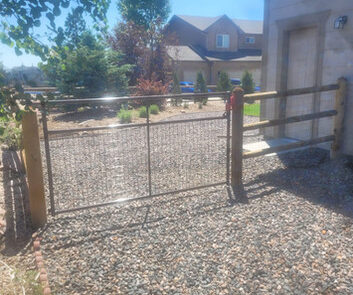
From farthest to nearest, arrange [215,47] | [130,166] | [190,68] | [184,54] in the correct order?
1. [215,47]
2. [184,54]
3. [190,68]
4. [130,166]

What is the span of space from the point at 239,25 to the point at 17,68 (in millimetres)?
39221

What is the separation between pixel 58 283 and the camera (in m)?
3.08

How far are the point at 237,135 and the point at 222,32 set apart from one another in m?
32.9

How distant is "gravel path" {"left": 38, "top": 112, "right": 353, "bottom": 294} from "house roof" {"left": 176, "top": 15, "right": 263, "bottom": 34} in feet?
108

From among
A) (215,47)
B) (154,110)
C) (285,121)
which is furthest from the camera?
(215,47)

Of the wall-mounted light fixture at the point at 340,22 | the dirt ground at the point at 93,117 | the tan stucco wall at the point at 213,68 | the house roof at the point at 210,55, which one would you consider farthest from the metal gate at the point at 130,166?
the house roof at the point at 210,55

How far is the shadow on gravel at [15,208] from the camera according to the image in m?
3.82

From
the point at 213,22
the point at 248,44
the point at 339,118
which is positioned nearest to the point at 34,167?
the point at 339,118

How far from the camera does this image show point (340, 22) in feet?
20.8

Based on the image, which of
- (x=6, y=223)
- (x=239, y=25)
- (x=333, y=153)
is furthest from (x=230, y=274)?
(x=239, y=25)

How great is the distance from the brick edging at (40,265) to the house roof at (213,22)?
34027 mm

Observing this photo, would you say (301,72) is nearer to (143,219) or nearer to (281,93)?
(281,93)

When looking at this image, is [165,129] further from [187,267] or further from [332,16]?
[187,267]

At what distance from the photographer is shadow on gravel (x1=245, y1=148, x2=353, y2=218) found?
489cm
